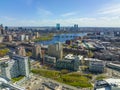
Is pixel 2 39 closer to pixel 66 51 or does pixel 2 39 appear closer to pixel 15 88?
pixel 66 51

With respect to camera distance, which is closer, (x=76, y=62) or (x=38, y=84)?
(x=38, y=84)

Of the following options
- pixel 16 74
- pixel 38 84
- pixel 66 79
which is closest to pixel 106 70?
pixel 66 79

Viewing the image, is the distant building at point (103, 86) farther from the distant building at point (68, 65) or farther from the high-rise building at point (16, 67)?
the high-rise building at point (16, 67)

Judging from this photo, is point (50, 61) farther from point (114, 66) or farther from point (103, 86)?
point (103, 86)

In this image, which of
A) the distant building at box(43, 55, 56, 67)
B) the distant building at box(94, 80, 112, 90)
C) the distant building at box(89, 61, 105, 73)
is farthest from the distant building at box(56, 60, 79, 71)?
the distant building at box(94, 80, 112, 90)

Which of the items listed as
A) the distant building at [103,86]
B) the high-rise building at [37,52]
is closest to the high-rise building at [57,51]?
the high-rise building at [37,52]

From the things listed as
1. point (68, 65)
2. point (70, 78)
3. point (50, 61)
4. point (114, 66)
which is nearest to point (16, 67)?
point (70, 78)
